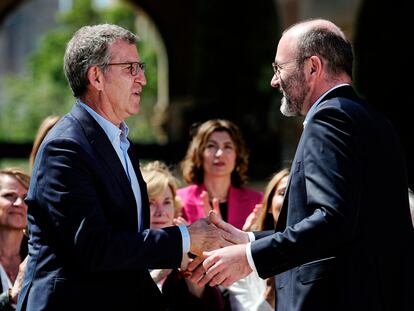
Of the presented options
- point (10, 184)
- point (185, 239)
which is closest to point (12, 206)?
point (10, 184)

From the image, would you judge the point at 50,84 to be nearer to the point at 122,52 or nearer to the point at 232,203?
the point at 232,203

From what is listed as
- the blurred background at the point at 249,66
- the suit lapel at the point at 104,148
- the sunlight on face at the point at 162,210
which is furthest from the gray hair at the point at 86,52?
the blurred background at the point at 249,66

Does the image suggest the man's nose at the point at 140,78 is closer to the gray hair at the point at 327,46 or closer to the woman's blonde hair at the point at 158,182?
the gray hair at the point at 327,46

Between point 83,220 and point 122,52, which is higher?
point 122,52

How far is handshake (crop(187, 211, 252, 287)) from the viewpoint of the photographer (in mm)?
3775

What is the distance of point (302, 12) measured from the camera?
12.0 metres

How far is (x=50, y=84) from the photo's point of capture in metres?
39.8

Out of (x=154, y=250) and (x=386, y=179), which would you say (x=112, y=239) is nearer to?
(x=154, y=250)

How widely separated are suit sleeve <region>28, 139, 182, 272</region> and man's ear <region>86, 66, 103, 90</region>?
0.30 metres

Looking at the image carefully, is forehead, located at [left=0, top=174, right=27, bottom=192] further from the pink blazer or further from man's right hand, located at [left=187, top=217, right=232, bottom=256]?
man's right hand, located at [left=187, top=217, right=232, bottom=256]

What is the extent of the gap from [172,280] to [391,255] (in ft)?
5.51

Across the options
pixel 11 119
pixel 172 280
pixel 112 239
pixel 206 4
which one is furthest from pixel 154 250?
pixel 11 119

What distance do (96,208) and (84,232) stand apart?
11 centimetres

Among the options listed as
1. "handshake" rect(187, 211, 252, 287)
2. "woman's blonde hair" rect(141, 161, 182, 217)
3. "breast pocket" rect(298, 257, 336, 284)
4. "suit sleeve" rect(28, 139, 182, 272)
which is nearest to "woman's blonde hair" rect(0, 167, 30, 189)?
"woman's blonde hair" rect(141, 161, 182, 217)
